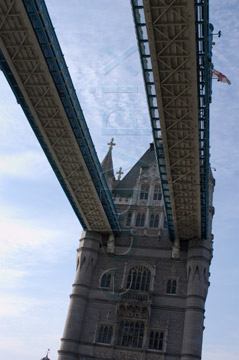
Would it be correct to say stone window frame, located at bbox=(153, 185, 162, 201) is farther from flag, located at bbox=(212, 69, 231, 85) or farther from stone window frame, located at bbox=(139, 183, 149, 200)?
flag, located at bbox=(212, 69, 231, 85)

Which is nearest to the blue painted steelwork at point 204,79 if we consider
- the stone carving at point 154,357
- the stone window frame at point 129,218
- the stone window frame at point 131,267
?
the stone window frame at point 131,267

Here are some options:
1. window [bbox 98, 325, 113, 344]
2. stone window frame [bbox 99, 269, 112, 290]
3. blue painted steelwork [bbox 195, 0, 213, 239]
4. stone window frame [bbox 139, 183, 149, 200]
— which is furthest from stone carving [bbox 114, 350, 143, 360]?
stone window frame [bbox 139, 183, 149, 200]

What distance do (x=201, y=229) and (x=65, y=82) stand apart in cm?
2182

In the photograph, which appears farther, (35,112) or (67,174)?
(67,174)

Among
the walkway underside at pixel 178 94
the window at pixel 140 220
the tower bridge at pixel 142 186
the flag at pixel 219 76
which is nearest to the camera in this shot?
the walkway underside at pixel 178 94

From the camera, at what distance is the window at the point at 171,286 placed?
49.9m

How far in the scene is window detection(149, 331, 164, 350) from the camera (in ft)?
155

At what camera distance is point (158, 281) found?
5062cm

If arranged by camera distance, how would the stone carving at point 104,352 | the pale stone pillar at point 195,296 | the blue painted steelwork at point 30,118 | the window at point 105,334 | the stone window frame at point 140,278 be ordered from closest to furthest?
the blue painted steelwork at point 30,118 < the pale stone pillar at point 195,296 < the stone carving at point 104,352 < the window at point 105,334 < the stone window frame at point 140,278

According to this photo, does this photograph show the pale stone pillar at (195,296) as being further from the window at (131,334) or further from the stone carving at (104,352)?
the stone carving at (104,352)

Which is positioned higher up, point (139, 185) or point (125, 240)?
point (139, 185)

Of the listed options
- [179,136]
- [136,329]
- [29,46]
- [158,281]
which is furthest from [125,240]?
[29,46]

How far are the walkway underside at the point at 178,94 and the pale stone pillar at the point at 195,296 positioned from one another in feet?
9.32

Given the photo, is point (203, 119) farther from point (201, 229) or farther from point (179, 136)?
point (201, 229)
